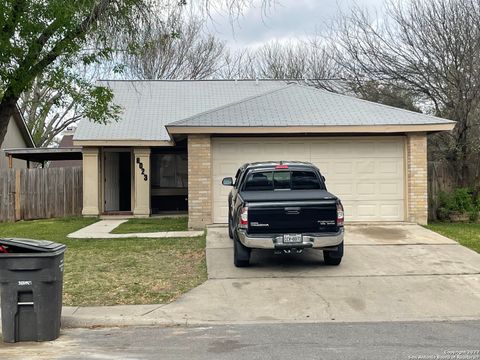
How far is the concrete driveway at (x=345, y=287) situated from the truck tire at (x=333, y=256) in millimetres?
152

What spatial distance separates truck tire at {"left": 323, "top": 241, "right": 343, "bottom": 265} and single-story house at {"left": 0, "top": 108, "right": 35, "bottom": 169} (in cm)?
2208

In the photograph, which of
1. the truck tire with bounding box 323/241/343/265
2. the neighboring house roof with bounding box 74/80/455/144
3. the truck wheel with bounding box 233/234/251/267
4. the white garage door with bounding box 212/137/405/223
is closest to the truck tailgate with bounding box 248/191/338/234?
the truck wheel with bounding box 233/234/251/267

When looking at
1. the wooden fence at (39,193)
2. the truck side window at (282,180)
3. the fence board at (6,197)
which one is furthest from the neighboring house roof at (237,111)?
the truck side window at (282,180)

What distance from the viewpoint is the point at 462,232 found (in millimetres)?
12828

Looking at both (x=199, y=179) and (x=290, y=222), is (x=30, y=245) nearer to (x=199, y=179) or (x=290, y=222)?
(x=290, y=222)

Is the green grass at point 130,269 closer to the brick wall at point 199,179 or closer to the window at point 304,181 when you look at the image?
the brick wall at point 199,179

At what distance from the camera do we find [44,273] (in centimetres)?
584

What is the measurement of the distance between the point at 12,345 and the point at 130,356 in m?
1.53

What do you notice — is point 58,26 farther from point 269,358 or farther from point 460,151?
point 460,151

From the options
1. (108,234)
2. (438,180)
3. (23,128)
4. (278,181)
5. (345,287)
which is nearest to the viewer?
(345,287)

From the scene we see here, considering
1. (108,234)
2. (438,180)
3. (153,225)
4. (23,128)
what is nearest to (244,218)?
(108,234)

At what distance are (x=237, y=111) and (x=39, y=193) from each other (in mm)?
8483

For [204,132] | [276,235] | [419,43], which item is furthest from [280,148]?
[419,43]

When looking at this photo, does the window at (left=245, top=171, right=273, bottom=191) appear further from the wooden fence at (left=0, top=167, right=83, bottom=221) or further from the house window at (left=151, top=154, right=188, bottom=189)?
the wooden fence at (left=0, top=167, right=83, bottom=221)
